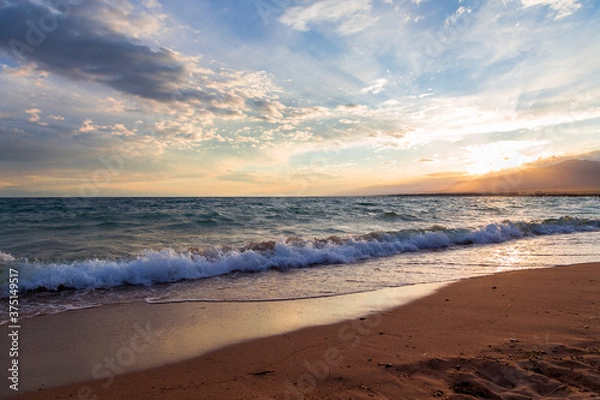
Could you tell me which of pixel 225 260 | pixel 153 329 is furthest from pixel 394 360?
pixel 225 260

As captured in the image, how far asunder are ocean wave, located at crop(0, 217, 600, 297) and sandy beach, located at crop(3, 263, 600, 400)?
2.46m

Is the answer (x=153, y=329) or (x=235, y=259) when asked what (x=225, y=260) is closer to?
(x=235, y=259)

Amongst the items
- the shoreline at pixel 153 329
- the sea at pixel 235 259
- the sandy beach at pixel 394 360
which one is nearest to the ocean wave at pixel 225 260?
the sea at pixel 235 259

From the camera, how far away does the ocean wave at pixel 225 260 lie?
774cm

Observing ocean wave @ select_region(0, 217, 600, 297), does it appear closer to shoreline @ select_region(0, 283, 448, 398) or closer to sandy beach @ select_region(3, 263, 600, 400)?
shoreline @ select_region(0, 283, 448, 398)

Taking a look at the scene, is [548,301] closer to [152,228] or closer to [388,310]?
[388,310]

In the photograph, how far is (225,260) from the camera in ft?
31.1

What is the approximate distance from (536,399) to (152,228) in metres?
17.3

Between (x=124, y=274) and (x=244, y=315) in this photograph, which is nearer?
(x=244, y=315)

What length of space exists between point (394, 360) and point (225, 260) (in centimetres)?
657

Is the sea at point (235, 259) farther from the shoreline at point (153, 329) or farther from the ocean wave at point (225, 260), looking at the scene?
the shoreline at point (153, 329)

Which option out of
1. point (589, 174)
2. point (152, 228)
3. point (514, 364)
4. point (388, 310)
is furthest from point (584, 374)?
point (589, 174)

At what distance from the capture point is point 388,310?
5688 mm

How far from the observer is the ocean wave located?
7.74m
